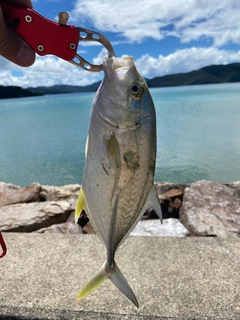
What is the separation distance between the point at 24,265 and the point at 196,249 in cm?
149

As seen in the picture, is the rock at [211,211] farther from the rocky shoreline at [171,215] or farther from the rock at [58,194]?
the rock at [58,194]

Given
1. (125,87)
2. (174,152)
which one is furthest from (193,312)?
(174,152)

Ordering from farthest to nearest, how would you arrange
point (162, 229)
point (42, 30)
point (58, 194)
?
point (58, 194)
point (162, 229)
point (42, 30)

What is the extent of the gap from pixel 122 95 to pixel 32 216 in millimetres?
3586

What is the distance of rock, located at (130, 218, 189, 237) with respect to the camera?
153 inches

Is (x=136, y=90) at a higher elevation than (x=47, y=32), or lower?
lower

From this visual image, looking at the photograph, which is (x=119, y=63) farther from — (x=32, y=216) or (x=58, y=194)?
(x=58, y=194)

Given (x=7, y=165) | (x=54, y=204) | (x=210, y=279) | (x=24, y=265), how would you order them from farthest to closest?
(x=7, y=165) → (x=54, y=204) → (x=24, y=265) → (x=210, y=279)

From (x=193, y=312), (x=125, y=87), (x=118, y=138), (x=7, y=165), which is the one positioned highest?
(x=125, y=87)

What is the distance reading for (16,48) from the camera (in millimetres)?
1629

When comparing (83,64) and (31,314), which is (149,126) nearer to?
(83,64)

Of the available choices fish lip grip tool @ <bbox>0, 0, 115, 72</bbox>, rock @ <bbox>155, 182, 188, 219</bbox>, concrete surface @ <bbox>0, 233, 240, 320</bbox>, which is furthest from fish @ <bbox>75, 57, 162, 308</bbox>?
rock @ <bbox>155, 182, 188, 219</bbox>

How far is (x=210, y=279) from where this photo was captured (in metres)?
2.59

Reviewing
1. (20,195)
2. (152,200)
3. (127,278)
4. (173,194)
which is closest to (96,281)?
(152,200)
